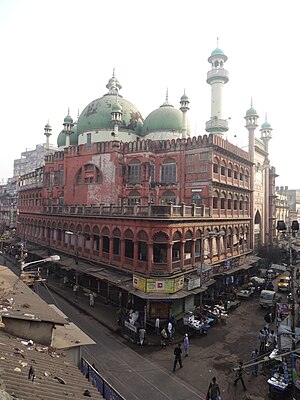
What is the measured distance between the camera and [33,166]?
299 feet

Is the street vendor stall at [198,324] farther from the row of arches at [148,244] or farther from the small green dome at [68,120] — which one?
the small green dome at [68,120]

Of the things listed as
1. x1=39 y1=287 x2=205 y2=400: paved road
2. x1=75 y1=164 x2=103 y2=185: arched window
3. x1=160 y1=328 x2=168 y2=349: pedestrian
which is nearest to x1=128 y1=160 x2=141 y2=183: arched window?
x1=75 y1=164 x2=103 y2=185: arched window

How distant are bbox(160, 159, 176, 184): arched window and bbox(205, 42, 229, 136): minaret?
12309 mm

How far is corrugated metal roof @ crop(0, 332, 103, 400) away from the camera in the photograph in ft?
19.5

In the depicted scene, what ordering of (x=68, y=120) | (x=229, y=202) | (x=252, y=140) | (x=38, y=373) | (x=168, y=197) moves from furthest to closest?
1. (x=252, y=140)
2. (x=68, y=120)
3. (x=229, y=202)
4. (x=168, y=197)
5. (x=38, y=373)

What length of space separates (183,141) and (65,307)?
70.6 ft

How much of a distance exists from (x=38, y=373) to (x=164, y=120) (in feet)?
121

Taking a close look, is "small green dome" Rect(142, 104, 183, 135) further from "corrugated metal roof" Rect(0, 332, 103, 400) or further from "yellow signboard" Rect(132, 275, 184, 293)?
"corrugated metal roof" Rect(0, 332, 103, 400)

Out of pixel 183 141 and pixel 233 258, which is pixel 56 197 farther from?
pixel 233 258

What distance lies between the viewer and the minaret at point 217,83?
44.2 meters

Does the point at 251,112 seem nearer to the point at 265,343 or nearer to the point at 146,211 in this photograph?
the point at 146,211

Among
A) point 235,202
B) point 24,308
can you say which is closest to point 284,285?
point 235,202

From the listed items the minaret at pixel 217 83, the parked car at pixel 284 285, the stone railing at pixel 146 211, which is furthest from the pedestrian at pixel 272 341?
the minaret at pixel 217 83

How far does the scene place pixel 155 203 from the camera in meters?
33.3
